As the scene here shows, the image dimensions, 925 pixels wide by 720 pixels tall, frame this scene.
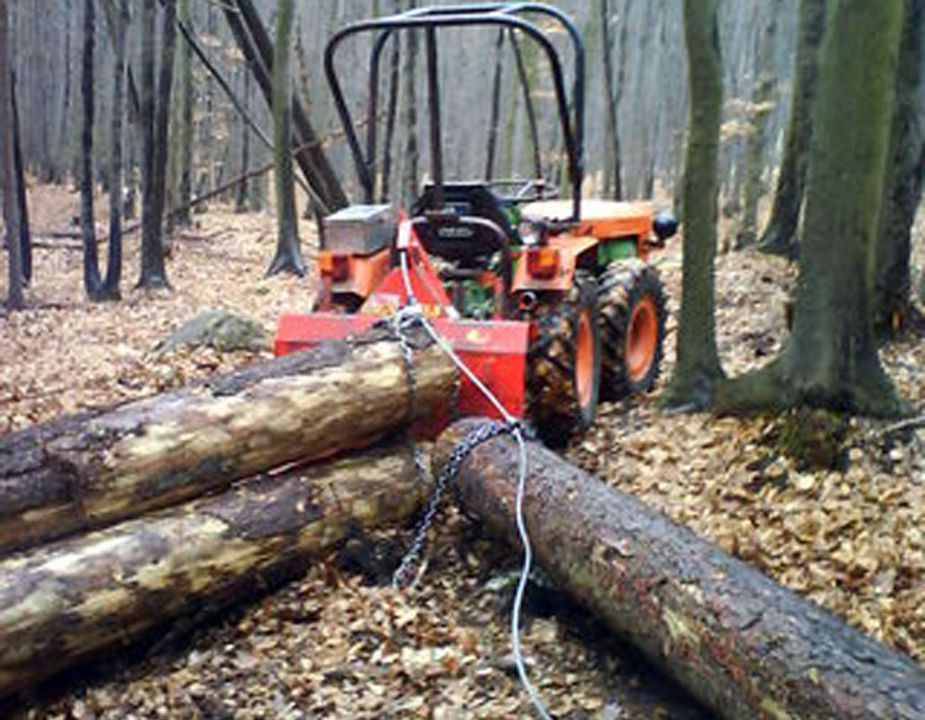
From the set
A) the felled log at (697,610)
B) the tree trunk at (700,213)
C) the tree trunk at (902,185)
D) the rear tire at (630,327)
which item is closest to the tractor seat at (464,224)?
the rear tire at (630,327)

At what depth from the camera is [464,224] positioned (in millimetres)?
6656

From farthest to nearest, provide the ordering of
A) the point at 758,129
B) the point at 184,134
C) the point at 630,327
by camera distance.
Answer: the point at 184,134 < the point at 758,129 < the point at 630,327

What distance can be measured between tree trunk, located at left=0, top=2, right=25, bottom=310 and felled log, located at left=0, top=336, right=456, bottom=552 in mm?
9934

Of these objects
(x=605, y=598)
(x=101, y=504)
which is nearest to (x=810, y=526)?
(x=605, y=598)

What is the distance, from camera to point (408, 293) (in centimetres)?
622

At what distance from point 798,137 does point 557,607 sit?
12.0m

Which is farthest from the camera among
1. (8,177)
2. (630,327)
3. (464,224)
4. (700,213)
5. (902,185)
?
(8,177)

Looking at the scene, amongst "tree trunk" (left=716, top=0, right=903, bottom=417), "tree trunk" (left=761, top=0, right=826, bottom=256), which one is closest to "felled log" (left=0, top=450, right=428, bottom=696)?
"tree trunk" (left=716, top=0, right=903, bottom=417)

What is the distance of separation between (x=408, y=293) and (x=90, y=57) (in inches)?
394

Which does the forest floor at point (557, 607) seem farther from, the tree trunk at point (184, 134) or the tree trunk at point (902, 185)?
the tree trunk at point (184, 134)

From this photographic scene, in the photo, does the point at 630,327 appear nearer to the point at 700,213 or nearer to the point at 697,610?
the point at 700,213

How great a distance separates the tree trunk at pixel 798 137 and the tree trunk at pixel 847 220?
895 centimetres

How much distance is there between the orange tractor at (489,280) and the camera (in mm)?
5926

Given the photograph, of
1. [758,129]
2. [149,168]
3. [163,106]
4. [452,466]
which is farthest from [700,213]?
[758,129]
